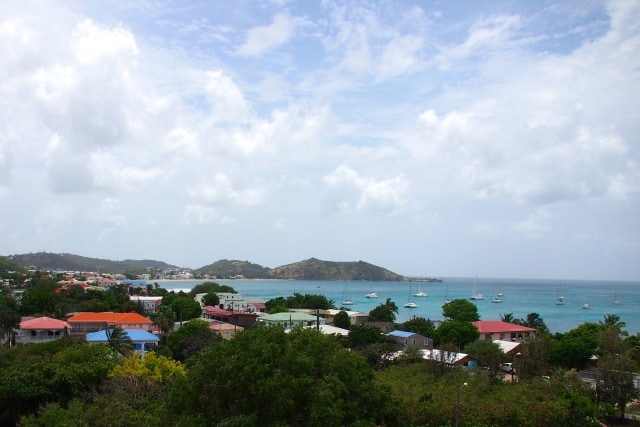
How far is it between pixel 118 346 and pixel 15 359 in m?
5.48

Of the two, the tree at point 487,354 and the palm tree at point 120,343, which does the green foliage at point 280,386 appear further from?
the palm tree at point 120,343

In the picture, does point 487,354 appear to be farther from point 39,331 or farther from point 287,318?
point 39,331

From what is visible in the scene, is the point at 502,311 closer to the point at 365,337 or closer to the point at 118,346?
the point at 365,337

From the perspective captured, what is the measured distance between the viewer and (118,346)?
30.4m

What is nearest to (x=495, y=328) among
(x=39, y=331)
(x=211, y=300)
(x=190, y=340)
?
(x=190, y=340)

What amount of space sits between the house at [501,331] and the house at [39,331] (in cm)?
3265

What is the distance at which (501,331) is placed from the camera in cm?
4619

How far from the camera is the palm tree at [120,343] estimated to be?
99.0ft

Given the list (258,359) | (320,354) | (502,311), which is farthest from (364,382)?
(502,311)

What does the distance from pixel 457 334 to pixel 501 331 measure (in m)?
7.34

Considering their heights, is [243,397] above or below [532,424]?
above

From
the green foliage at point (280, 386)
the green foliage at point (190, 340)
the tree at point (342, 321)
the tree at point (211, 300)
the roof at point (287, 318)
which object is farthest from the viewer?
the tree at point (211, 300)

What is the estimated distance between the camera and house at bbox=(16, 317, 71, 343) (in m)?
39.4

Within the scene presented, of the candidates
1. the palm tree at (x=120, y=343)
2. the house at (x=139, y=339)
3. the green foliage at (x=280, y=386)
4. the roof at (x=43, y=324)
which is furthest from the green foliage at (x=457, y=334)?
the roof at (x=43, y=324)
